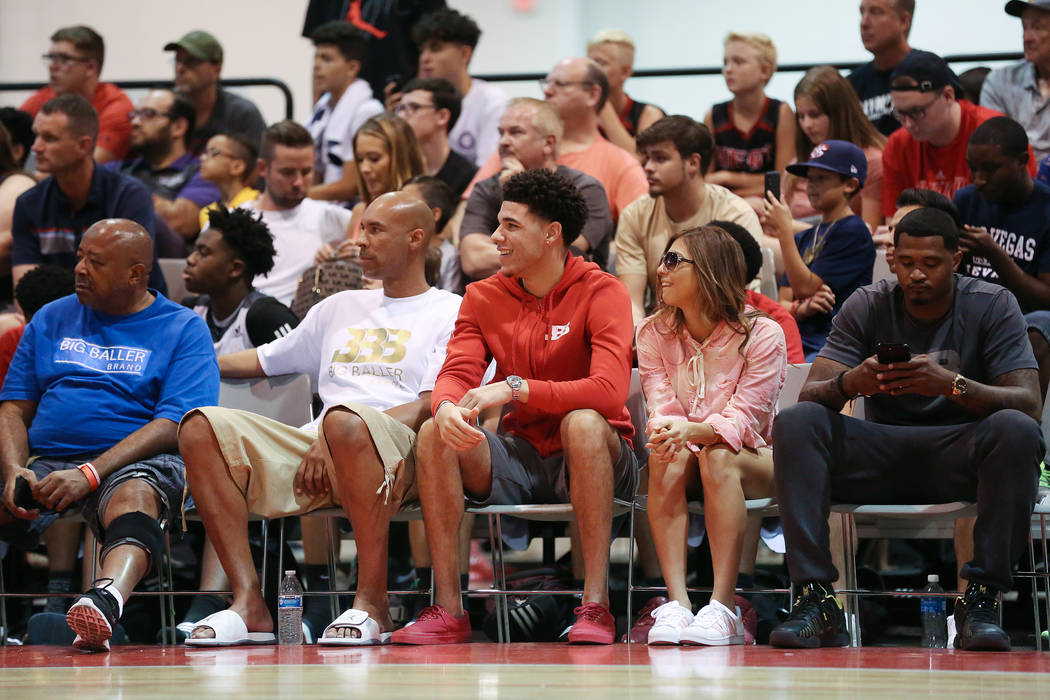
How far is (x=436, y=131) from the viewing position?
20.3 feet

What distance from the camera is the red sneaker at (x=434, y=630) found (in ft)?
11.3

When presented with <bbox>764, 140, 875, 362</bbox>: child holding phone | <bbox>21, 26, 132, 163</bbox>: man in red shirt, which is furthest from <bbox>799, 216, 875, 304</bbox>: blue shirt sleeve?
<bbox>21, 26, 132, 163</bbox>: man in red shirt

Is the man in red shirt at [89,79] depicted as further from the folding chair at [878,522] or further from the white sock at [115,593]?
the folding chair at [878,522]

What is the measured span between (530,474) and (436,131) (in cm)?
281

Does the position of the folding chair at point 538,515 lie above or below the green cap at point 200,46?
below

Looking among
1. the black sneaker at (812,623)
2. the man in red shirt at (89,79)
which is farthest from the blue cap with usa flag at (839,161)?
the man in red shirt at (89,79)

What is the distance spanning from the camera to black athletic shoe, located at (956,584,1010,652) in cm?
317

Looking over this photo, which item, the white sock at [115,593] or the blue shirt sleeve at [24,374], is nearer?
the white sock at [115,593]

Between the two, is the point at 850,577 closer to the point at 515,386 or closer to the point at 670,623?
the point at 670,623

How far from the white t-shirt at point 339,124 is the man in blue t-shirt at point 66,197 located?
147 cm

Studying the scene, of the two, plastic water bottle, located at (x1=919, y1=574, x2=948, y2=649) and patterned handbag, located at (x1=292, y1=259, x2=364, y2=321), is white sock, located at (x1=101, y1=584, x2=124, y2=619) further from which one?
plastic water bottle, located at (x1=919, y1=574, x2=948, y2=649)

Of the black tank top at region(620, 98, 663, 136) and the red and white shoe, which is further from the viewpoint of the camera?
the black tank top at region(620, 98, 663, 136)

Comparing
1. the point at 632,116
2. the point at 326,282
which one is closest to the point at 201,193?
the point at 326,282

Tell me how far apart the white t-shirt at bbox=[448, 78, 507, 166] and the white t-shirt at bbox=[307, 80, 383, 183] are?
435mm
